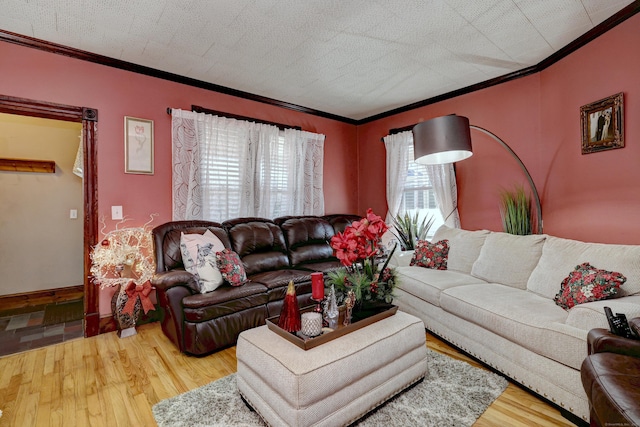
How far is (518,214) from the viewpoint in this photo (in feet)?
10.5

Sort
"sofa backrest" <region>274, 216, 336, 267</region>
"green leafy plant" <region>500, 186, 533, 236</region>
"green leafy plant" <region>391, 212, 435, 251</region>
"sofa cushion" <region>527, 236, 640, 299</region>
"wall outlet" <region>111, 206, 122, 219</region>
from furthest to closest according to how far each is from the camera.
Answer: "green leafy plant" <region>391, 212, 435, 251</region> → "sofa backrest" <region>274, 216, 336, 267</region> → "green leafy plant" <region>500, 186, 533, 236</region> → "wall outlet" <region>111, 206, 122, 219</region> → "sofa cushion" <region>527, 236, 640, 299</region>

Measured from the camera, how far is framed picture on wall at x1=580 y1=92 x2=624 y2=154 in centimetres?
243

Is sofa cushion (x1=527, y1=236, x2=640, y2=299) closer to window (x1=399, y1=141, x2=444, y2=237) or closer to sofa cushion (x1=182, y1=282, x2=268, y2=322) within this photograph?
window (x1=399, y1=141, x2=444, y2=237)

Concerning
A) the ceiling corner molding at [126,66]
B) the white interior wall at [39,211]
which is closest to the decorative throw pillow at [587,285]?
the ceiling corner molding at [126,66]

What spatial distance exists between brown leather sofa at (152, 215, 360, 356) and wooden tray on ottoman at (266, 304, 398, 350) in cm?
81

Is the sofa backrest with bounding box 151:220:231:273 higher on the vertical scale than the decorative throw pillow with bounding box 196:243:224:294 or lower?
A: higher

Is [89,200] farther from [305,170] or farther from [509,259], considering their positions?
[509,259]

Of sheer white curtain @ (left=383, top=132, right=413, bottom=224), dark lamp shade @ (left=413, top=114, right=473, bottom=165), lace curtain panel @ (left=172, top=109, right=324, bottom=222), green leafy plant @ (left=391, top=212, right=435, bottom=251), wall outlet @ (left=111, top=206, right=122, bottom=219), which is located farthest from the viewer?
sheer white curtain @ (left=383, top=132, right=413, bottom=224)

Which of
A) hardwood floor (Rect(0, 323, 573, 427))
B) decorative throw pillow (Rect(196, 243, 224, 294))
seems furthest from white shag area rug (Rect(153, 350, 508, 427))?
decorative throw pillow (Rect(196, 243, 224, 294))

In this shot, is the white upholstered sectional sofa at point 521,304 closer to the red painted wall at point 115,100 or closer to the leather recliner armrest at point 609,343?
the leather recliner armrest at point 609,343

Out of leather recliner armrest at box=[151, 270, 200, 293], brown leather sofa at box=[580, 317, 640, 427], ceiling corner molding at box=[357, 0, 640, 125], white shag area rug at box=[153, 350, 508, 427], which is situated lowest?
white shag area rug at box=[153, 350, 508, 427]

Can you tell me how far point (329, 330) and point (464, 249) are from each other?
6.65 feet

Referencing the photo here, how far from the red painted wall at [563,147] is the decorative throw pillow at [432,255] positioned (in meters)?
0.82

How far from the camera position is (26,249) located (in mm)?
3826
